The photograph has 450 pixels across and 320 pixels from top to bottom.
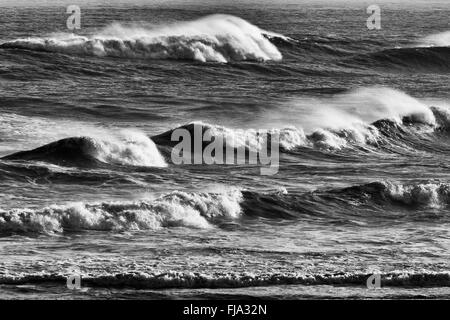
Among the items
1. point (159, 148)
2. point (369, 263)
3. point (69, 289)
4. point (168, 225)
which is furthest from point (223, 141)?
point (69, 289)

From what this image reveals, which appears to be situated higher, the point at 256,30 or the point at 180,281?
the point at 256,30

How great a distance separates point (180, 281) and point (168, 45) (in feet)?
108

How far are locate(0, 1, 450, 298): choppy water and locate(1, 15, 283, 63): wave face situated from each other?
3.7 inches

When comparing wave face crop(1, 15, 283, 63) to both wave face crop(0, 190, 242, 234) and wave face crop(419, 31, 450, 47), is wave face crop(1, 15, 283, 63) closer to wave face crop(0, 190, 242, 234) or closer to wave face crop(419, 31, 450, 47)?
wave face crop(419, 31, 450, 47)

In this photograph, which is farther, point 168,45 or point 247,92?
point 168,45

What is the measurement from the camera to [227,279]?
1510 cm

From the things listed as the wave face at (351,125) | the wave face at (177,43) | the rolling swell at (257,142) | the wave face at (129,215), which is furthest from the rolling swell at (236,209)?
the wave face at (177,43)

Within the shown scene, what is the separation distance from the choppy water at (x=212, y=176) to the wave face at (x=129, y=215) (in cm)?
3

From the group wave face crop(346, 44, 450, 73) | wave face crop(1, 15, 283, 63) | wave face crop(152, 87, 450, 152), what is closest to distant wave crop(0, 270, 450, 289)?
wave face crop(152, 87, 450, 152)

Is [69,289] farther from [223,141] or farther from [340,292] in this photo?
[223,141]

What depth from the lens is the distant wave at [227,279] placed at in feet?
48.3

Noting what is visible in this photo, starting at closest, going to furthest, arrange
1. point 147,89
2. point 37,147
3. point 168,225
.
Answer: point 168,225, point 37,147, point 147,89

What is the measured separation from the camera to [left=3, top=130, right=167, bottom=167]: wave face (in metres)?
23.2

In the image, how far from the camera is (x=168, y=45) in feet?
155
